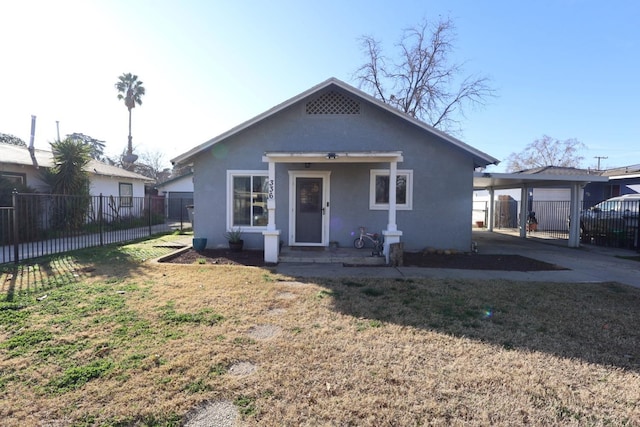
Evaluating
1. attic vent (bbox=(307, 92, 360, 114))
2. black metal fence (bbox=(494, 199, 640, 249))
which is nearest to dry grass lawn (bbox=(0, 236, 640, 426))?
attic vent (bbox=(307, 92, 360, 114))

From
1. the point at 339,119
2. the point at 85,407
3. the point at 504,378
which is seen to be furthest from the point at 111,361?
the point at 339,119

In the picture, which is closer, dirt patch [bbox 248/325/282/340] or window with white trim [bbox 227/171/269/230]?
dirt patch [bbox 248/325/282/340]

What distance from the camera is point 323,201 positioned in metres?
10.2

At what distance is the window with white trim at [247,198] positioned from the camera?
33.3ft

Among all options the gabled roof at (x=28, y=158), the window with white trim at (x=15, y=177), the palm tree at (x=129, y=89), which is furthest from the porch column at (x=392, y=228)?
the palm tree at (x=129, y=89)

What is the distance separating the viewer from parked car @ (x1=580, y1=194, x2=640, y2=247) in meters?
12.2

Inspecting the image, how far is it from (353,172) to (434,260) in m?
3.51

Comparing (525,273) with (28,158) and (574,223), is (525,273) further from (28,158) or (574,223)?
(28,158)

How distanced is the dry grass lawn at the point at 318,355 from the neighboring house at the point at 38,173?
29.8 ft

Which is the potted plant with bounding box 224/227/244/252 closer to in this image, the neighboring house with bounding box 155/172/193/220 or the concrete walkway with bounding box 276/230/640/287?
the concrete walkway with bounding box 276/230/640/287

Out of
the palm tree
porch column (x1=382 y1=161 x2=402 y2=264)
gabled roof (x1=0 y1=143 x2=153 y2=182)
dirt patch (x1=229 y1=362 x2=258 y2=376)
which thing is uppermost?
the palm tree

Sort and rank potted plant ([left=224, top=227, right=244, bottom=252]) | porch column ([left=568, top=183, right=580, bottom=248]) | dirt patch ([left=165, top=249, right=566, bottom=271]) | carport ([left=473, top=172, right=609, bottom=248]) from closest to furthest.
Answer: dirt patch ([left=165, top=249, right=566, bottom=271]), potted plant ([left=224, top=227, right=244, bottom=252]), carport ([left=473, top=172, right=609, bottom=248]), porch column ([left=568, top=183, right=580, bottom=248])

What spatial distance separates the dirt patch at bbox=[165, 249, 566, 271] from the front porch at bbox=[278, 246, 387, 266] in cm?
66

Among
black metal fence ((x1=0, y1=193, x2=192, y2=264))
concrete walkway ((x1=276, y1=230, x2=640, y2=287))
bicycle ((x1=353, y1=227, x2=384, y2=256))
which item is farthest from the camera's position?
bicycle ((x1=353, y1=227, x2=384, y2=256))
